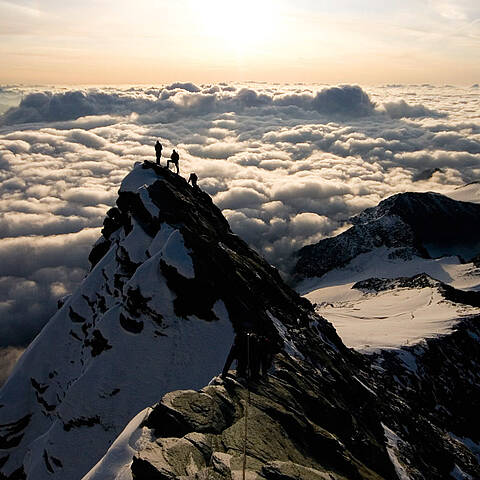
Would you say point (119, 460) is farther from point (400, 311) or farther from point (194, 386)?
point (400, 311)

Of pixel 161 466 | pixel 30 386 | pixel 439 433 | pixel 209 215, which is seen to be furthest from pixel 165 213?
pixel 439 433

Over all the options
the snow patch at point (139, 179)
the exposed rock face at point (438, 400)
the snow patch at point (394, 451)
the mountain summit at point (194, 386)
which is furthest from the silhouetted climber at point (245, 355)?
the snow patch at point (139, 179)

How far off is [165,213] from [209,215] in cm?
1321

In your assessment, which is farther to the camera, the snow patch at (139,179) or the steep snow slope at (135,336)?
the snow patch at (139,179)

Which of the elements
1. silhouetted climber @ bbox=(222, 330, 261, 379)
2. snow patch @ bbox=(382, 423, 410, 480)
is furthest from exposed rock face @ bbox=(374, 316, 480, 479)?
silhouetted climber @ bbox=(222, 330, 261, 379)

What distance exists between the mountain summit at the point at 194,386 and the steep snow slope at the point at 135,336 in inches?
6.1

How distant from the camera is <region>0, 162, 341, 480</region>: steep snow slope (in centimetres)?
3656

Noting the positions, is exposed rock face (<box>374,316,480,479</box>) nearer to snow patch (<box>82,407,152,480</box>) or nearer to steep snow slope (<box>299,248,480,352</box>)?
steep snow slope (<box>299,248,480,352</box>)

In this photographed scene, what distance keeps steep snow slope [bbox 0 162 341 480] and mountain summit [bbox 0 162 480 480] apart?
16 cm

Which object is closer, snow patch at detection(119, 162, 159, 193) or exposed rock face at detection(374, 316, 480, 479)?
exposed rock face at detection(374, 316, 480, 479)

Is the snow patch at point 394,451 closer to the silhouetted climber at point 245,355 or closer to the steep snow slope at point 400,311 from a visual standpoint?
the silhouetted climber at point 245,355

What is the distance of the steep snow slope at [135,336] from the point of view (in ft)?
120

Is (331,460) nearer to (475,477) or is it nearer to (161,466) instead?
(161,466)

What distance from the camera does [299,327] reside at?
1801 inches
